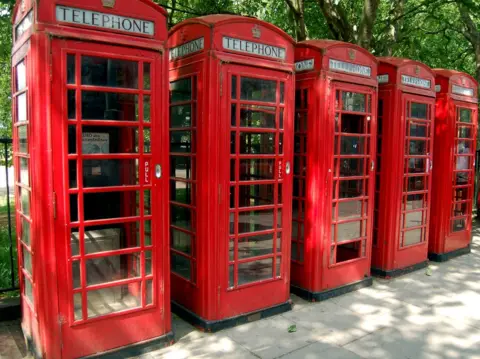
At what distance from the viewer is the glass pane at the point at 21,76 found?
3.21 meters

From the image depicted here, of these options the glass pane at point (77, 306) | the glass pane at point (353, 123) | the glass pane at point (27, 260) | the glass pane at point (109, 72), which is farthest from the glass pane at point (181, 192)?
the glass pane at point (353, 123)

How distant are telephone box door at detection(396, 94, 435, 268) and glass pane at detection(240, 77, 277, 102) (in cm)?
225

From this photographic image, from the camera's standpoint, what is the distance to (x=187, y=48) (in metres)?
3.96

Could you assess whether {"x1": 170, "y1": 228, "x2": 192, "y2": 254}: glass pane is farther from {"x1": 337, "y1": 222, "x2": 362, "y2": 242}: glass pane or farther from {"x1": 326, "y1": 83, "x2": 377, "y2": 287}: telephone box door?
{"x1": 337, "y1": 222, "x2": 362, "y2": 242}: glass pane

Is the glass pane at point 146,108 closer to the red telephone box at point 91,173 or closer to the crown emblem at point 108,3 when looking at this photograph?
the red telephone box at point 91,173

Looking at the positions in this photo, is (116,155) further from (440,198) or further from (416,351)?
(440,198)

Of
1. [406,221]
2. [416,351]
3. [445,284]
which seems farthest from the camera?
[406,221]

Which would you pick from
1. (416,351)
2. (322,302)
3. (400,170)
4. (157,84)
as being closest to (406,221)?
(400,170)

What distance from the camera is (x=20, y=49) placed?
3295 mm

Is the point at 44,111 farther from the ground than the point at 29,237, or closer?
farther from the ground

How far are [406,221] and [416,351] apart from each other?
7.91ft

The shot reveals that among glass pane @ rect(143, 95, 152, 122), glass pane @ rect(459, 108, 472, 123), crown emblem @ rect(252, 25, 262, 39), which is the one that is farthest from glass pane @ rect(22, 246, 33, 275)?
Result: glass pane @ rect(459, 108, 472, 123)

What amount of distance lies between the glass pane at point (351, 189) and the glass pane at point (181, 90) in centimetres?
208

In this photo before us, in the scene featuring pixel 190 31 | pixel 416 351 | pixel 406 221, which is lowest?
pixel 416 351
